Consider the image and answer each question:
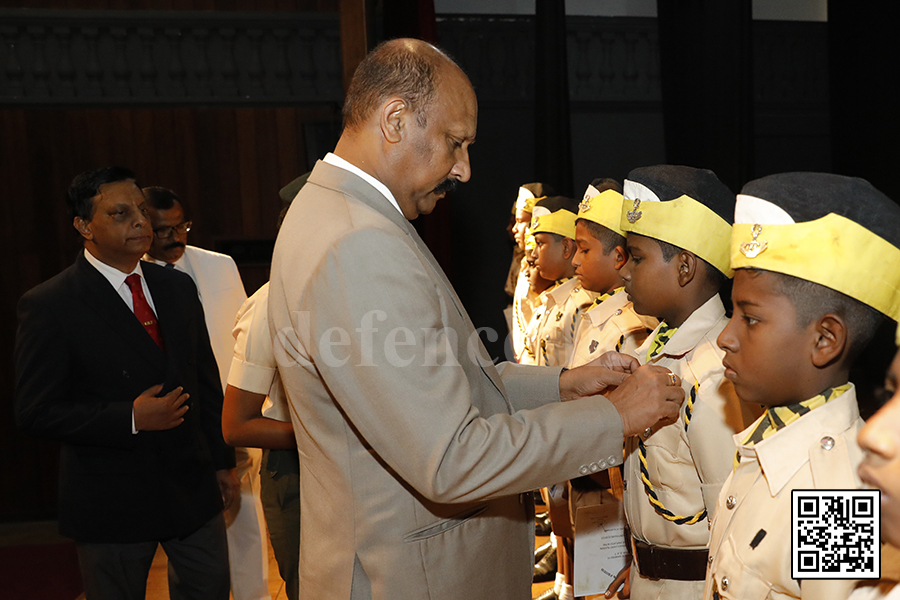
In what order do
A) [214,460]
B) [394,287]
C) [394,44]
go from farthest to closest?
[214,460], [394,44], [394,287]

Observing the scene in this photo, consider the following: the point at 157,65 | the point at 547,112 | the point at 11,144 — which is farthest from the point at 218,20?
the point at 547,112

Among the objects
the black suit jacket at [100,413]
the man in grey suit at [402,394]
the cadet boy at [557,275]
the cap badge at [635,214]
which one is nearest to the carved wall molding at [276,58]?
the cadet boy at [557,275]

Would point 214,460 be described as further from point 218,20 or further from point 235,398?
point 218,20

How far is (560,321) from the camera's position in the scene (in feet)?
12.1

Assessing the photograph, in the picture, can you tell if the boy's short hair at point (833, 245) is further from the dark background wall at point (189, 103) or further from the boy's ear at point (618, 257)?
the dark background wall at point (189, 103)

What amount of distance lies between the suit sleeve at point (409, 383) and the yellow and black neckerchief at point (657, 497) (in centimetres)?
43

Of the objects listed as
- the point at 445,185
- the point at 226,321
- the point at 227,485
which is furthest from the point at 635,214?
the point at 226,321

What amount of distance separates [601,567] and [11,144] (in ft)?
14.0

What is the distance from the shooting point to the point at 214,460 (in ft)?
8.78

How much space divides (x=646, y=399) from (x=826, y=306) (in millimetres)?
351

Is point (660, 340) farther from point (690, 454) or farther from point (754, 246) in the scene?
point (754, 246)

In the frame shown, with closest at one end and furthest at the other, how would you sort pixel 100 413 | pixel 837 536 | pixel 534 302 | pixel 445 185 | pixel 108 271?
pixel 837 536 < pixel 445 185 < pixel 100 413 < pixel 108 271 < pixel 534 302

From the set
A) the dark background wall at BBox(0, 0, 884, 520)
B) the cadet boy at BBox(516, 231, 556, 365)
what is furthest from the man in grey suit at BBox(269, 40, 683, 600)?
the dark background wall at BBox(0, 0, 884, 520)

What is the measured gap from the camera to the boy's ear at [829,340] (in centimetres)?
116
